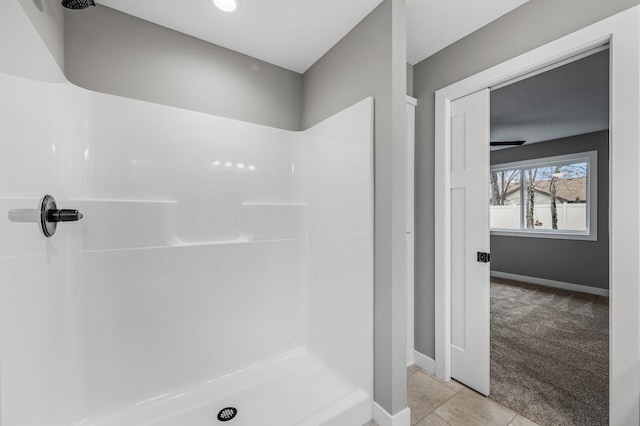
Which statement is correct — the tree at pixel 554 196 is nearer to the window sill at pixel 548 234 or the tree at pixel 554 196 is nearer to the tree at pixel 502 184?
the window sill at pixel 548 234

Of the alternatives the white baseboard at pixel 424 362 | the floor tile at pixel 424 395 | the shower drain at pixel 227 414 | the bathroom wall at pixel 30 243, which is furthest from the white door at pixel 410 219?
the bathroom wall at pixel 30 243

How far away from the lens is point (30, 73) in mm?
1030

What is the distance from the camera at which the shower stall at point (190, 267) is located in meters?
1.26

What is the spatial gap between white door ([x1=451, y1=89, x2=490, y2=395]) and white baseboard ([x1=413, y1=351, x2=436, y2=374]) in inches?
5.7

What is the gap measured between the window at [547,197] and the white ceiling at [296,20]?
3.12 meters

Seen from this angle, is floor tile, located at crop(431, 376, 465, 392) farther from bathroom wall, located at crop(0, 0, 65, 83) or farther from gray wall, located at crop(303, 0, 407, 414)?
bathroom wall, located at crop(0, 0, 65, 83)

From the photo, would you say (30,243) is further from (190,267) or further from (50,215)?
(190,267)

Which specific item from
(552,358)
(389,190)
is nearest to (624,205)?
(389,190)

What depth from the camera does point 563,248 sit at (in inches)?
186

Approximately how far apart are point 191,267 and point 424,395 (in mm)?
1808

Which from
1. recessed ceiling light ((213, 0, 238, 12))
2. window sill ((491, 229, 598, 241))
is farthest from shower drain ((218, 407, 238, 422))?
window sill ((491, 229, 598, 241))

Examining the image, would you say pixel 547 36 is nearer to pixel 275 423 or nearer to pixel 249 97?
pixel 249 97

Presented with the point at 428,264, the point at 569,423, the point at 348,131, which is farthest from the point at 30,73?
the point at 569,423

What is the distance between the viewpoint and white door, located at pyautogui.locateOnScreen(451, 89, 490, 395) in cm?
190
